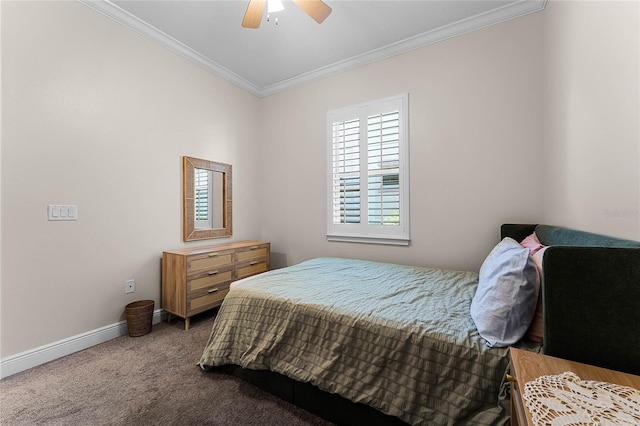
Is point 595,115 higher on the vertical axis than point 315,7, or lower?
lower

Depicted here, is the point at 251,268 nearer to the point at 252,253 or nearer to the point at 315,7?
the point at 252,253

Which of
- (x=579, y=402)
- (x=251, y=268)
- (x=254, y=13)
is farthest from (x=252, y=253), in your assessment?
(x=579, y=402)

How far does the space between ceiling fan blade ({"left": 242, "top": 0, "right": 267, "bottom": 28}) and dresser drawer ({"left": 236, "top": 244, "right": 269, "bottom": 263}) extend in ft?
7.09

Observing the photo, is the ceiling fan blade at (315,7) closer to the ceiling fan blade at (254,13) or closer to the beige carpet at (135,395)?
the ceiling fan blade at (254,13)

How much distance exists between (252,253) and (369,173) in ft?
5.49

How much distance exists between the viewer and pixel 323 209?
3.34 meters

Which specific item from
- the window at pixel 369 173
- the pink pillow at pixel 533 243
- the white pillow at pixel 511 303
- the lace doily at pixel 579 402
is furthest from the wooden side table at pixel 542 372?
the window at pixel 369 173

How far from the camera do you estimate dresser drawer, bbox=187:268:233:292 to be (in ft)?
8.17

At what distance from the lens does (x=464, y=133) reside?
2.51m

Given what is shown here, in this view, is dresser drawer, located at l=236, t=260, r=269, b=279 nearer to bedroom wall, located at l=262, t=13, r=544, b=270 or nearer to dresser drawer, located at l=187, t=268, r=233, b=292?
dresser drawer, located at l=187, t=268, r=233, b=292

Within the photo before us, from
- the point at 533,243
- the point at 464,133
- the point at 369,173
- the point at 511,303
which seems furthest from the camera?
the point at 369,173

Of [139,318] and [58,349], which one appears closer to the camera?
[58,349]

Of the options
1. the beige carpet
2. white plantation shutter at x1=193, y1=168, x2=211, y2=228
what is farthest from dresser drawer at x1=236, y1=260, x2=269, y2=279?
the beige carpet

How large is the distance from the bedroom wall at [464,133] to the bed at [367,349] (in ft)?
2.20
